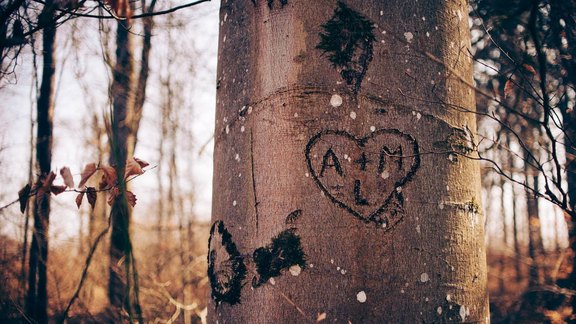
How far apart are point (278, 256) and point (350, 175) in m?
0.29

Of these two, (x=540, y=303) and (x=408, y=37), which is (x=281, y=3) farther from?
(x=540, y=303)

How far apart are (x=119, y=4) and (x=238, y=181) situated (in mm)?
608

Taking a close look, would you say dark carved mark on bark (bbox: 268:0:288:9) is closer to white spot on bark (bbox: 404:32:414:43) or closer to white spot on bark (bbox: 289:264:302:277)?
white spot on bark (bbox: 404:32:414:43)

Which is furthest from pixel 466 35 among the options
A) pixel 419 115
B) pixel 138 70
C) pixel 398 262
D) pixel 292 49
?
pixel 138 70

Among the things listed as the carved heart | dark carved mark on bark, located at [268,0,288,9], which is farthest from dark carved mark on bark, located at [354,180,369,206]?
dark carved mark on bark, located at [268,0,288,9]

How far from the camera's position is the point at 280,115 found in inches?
45.9

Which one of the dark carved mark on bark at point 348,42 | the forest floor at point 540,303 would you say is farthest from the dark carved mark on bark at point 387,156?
the forest floor at point 540,303

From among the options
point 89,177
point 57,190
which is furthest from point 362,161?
point 57,190

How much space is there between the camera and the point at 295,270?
1083 millimetres

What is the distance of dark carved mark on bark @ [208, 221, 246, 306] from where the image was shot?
118 centimetres

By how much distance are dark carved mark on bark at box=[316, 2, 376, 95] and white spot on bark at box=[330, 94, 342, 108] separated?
0.06 m

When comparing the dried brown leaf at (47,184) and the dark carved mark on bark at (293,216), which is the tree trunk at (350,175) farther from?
the dried brown leaf at (47,184)

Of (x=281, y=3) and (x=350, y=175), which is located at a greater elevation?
(x=281, y=3)

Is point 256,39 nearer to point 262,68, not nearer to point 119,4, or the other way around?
point 262,68
